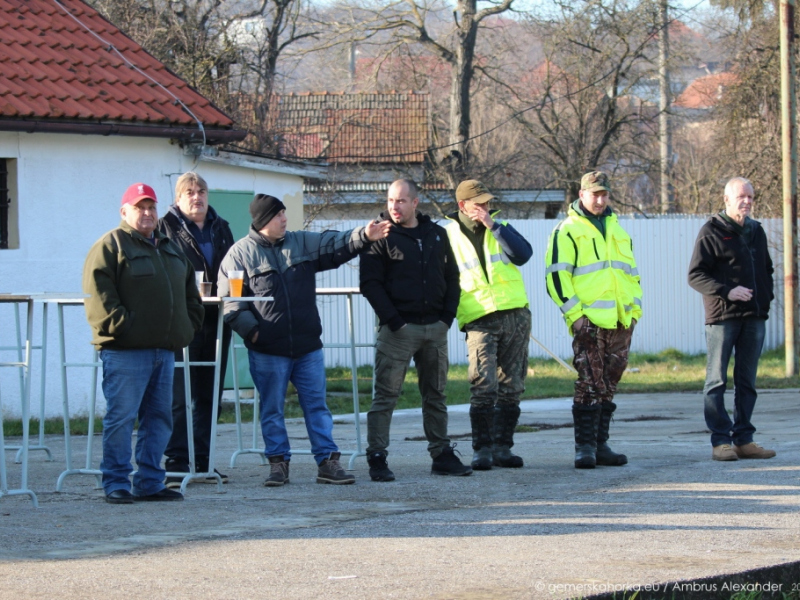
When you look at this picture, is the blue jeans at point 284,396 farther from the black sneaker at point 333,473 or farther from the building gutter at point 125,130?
the building gutter at point 125,130

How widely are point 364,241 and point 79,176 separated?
21.6ft

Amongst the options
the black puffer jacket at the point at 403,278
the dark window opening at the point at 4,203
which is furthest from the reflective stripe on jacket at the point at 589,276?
the dark window opening at the point at 4,203

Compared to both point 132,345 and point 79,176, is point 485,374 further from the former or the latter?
point 79,176

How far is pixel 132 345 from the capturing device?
6.97 meters

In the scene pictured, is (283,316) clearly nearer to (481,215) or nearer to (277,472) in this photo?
(277,472)

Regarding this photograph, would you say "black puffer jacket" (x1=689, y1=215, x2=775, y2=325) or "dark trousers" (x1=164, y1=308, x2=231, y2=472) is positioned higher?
"black puffer jacket" (x1=689, y1=215, x2=775, y2=325)

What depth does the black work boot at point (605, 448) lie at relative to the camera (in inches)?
330

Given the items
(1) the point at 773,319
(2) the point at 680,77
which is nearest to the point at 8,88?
(1) the point at 773,319

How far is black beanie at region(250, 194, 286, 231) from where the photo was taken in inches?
306

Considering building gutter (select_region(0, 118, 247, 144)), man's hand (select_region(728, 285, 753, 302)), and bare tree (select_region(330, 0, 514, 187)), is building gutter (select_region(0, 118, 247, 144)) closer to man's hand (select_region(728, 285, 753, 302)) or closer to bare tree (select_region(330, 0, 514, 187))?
man's hand (select_region(728, 285, 753, 302))

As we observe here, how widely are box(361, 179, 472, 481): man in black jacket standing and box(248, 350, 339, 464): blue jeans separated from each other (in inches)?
13.1

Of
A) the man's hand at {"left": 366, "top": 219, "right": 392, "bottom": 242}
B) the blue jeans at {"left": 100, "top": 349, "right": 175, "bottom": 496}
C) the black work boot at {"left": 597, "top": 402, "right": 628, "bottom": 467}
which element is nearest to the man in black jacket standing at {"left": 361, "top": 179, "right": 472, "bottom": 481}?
the man's hand at {"left": 366, "top": 219, "right": 392, "bottom": 242}

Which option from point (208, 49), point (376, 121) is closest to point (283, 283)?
point (208, 49)

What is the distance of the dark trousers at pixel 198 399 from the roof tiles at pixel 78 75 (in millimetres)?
5440
